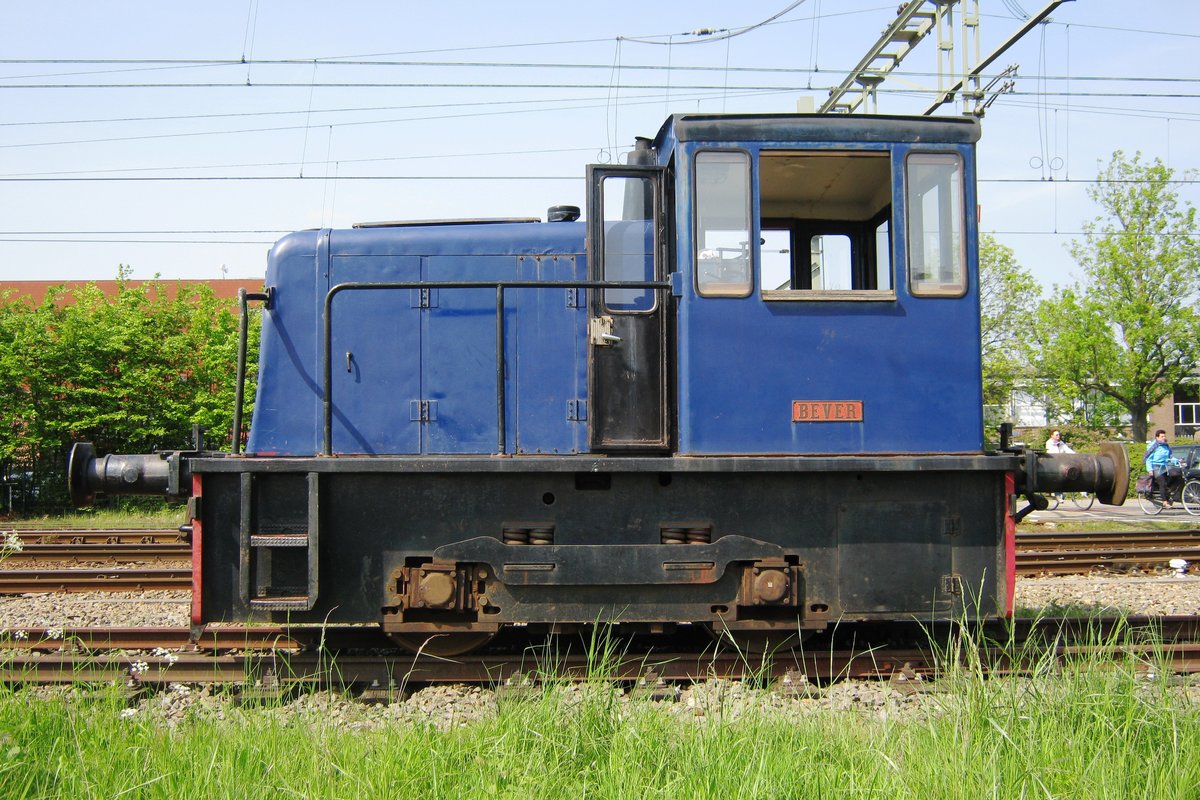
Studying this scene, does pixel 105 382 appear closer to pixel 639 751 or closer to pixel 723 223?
pixel 723 223

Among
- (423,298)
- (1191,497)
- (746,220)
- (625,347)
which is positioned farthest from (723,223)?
(1191,497)

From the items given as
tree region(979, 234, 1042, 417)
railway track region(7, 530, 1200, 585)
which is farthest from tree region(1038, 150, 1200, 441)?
railway track region(7, 530, 1200, 585)

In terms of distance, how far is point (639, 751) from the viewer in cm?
335

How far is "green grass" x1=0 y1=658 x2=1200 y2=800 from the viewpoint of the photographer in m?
3.07

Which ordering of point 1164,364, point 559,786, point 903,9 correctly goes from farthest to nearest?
point 1164,364 → point 903,9 → point 559,786

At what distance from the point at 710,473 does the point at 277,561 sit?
8.53ft

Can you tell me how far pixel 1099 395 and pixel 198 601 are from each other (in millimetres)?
32586

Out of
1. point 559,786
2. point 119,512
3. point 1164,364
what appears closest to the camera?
point 559,786

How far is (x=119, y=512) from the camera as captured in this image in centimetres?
1678

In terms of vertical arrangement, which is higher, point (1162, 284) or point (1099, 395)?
point (1162, 284)

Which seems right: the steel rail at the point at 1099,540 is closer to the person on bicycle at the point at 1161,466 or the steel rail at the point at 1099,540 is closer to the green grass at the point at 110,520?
the person on bicycle at the point at 1161,466

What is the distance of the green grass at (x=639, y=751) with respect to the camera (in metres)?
3.07

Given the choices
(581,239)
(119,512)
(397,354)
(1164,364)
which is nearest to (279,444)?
(397,354)

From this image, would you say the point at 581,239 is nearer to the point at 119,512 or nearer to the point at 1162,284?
the point at 119,512
